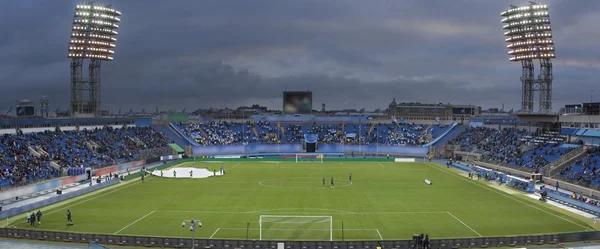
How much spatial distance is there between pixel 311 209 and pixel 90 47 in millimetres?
62614

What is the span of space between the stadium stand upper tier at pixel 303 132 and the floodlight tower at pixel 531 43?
22.1 m

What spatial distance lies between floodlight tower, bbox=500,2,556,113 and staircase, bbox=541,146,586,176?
881 inches

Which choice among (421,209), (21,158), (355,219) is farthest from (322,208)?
(21,158)

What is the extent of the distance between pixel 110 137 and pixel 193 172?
22728mm

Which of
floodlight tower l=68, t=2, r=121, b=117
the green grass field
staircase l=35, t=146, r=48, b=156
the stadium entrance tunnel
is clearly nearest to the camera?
the green grass field

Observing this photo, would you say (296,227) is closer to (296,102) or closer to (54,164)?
(54,164)

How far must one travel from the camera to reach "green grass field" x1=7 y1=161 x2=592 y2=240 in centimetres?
3145

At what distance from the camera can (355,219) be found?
114 feet

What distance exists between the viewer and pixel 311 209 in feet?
126

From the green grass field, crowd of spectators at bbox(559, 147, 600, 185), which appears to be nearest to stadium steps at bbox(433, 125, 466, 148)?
the green grass field

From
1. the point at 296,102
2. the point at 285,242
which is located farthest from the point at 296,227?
the point at 296,102

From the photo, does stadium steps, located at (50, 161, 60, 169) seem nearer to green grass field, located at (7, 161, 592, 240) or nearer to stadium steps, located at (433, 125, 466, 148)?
green grass field, located at (7, 161, 592, 240)

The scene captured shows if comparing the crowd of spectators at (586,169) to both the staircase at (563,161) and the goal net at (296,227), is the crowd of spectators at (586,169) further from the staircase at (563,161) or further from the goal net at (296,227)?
the goal net at (296,227)

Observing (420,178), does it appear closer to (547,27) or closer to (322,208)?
(322,208)
